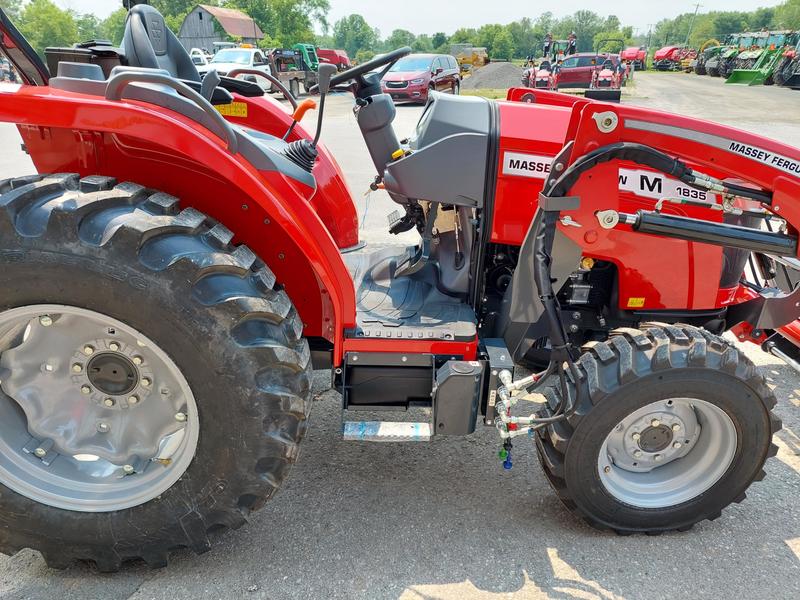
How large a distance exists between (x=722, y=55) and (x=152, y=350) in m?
37.8

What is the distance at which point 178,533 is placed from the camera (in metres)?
1.92

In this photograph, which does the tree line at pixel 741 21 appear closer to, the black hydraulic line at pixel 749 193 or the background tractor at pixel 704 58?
the background tractor at pixel 704 58

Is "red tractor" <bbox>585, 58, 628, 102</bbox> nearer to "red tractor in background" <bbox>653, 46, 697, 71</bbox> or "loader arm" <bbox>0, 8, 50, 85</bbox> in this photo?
"loader arm" <bbox>0, 8, 50, 85</bbox>

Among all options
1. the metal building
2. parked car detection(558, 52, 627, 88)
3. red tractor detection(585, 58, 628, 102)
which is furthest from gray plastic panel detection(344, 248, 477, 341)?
the metal building

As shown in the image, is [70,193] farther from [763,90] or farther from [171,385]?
[763,90]

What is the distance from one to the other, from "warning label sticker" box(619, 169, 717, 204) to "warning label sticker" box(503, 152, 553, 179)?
270mm

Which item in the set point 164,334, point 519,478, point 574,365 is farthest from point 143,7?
point 519,478

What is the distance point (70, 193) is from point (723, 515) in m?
2.54

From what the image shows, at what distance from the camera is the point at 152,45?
8.87ft

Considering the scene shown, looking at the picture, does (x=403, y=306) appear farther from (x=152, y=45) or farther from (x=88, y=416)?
(x=152, y=45)

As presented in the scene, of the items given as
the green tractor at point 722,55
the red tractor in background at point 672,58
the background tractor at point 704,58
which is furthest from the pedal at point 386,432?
the red tractor in background at point 672,58

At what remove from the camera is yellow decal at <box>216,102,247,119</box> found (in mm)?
3094

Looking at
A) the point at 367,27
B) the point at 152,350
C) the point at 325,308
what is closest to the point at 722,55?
the point at 325,308

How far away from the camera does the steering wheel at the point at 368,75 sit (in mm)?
2295
